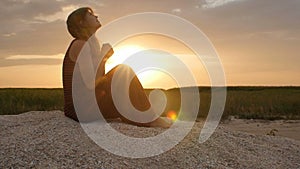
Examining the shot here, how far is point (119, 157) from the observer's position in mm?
5820

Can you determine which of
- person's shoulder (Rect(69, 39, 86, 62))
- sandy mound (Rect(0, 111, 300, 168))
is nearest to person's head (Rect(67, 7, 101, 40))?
person's shoulder (Rect(69, 39, 86, 62))

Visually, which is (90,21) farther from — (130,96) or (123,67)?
(130,96)

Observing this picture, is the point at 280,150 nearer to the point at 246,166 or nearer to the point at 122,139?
the point at 246,166

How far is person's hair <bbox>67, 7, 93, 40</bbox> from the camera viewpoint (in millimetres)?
7684

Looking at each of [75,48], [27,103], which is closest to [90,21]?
[75,48]

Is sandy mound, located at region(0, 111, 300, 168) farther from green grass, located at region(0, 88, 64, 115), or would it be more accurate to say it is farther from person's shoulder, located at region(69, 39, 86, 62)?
green grass, located at region(0, 88, 64, 115)

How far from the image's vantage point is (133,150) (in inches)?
238

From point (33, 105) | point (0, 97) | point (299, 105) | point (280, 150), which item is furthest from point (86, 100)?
point (299, 105)

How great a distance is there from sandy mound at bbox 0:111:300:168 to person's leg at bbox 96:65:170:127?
41 centimetres

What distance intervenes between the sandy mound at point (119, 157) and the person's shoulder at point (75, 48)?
103cm

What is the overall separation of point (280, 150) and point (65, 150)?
3511 mm

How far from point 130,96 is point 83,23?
144cm

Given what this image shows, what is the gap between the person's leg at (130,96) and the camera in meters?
7.40

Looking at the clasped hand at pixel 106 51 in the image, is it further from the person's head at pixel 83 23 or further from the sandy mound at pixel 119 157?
the sandy mound at pixel 119 157
